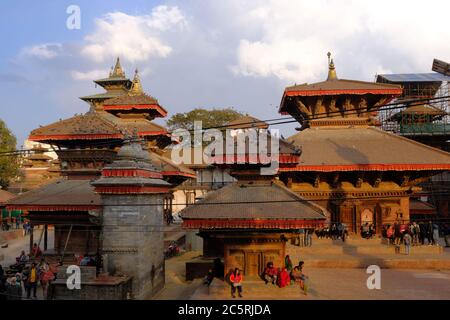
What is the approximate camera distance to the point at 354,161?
1769 cm

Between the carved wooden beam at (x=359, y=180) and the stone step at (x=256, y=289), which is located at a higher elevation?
the carved wooden beam at (x=359, y=180)

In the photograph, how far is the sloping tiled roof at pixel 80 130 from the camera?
65.3 feet

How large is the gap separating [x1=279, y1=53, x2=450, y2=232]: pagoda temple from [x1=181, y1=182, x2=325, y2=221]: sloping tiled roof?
434cm

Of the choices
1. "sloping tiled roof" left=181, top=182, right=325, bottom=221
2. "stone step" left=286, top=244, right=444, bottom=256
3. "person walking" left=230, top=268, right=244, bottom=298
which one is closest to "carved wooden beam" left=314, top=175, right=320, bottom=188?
"stone step" left=286, top=244, right=444, bottom=256

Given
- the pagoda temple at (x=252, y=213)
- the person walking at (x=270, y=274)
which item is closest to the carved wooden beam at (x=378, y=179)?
the pagoda temple at (x=252, y=213)

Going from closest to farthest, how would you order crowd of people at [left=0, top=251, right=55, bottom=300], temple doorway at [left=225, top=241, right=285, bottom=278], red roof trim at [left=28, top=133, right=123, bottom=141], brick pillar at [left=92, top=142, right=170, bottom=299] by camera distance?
temple doorway at [left=225, top=241, right=285, bottom=278] → brick pillar at [left=92, top=142, right=170, bottom=299] → crowd of people at [left=0, top=251, right=55, bottom=300] → red roof trim at [left=28, top=133, right=123, bottom=141]

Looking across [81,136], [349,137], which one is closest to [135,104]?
[81,136]

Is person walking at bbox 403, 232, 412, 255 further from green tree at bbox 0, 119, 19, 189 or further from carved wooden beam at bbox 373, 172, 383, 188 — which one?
green tree at bbox 0, 119, 19, 189

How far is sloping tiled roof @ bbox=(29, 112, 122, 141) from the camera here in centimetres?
1991

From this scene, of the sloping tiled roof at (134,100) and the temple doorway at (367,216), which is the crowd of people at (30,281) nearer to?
the temple doorway at (367,216)

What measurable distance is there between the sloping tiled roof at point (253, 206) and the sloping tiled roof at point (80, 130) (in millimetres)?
9580

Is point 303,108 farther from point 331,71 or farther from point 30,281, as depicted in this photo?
point 30,281

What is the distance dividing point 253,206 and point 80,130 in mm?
12380

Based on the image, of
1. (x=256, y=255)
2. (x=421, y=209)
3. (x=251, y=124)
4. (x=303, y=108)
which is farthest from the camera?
(x=251, y=124)
